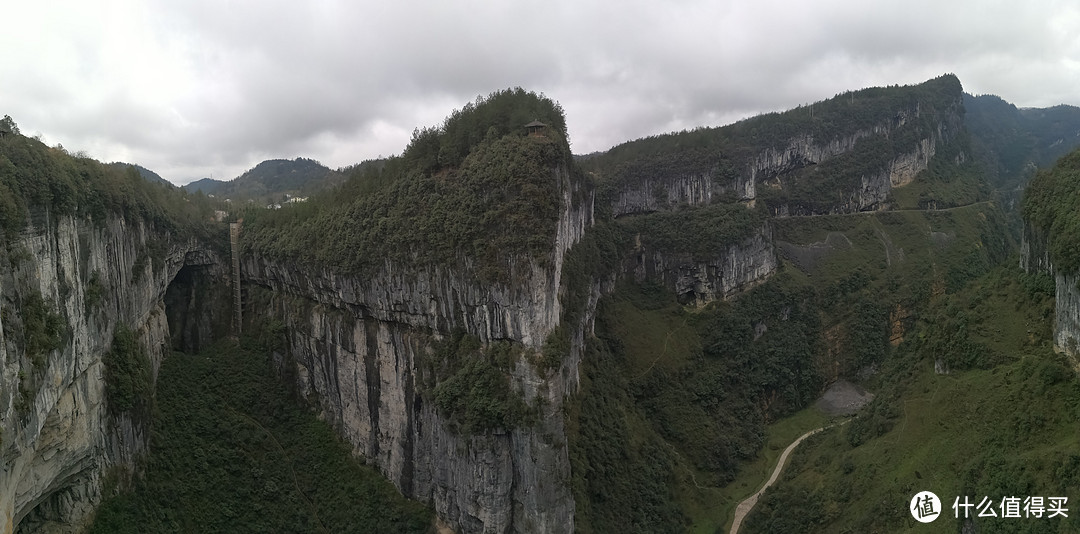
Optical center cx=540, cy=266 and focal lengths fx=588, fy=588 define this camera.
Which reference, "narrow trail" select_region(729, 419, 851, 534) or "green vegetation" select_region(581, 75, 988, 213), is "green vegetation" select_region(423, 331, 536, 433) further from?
"green vegetation" select_region(581, 75, 988, 213)

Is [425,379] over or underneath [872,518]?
over

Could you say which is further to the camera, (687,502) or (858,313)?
(858,313)

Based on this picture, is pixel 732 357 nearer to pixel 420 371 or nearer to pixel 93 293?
pixel 420 371

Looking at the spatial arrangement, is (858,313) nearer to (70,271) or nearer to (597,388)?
(597,388)

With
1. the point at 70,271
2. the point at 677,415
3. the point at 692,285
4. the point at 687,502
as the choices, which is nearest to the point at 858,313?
the point at 692,285

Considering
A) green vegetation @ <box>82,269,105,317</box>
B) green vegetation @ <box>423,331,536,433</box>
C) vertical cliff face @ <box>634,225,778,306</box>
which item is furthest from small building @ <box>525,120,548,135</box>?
vertical cliff face @ <box>634,225,778,306</box>

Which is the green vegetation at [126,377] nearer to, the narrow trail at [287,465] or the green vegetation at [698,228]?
the narrow trail at [287,465]

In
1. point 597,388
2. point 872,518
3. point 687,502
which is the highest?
point 597,388
